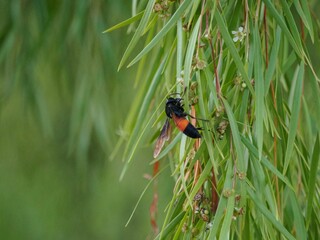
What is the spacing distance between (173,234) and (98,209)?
2.58m

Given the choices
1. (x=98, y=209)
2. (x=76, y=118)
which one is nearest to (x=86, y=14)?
(x=76, y=118)

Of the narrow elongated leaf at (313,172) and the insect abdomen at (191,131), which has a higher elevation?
the insect abdomen at (191,131)

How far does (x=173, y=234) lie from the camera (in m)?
1.28

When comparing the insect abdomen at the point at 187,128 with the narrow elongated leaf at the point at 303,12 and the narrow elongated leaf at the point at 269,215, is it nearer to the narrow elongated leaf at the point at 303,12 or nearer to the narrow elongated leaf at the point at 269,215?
the narrow elongated leaf at the point at 269,215

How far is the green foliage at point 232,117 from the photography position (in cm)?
117

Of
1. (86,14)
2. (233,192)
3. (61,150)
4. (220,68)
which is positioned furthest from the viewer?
(61,150)

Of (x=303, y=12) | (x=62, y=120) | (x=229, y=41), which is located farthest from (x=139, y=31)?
(x=62, y=120)

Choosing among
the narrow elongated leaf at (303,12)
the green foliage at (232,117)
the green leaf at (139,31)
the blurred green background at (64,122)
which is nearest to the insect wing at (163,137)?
the green foliage at (232,117)

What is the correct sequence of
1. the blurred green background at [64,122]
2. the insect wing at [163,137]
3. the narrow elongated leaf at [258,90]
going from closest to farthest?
the narrow elongated leaf at [258,90]
the insect wing at [163,137]
the blurred green background at [64,122]

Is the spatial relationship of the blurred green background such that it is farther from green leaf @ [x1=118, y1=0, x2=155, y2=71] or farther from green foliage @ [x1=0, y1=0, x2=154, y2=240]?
green leaf @ [x1=118, y1=0, x2=155, y2=71]

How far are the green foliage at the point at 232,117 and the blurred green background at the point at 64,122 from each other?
87cm

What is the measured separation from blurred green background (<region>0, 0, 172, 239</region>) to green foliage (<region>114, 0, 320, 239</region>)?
87 cm

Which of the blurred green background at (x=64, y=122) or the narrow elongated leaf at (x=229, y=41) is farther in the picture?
the blurred green background at (x=64, y=122)

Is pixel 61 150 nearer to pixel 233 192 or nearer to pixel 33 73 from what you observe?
pixel 33 73
